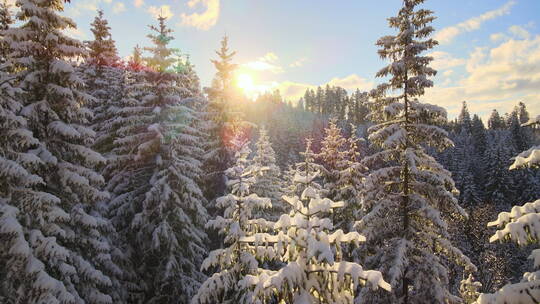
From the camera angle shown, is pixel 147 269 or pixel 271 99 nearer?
pixel 147 269

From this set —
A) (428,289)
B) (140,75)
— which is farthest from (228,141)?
(428,289)

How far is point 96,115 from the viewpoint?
21078 millimetres

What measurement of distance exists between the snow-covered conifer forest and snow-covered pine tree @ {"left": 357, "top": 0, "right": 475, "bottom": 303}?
0.05 meters

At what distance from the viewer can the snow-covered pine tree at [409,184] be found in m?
12.6

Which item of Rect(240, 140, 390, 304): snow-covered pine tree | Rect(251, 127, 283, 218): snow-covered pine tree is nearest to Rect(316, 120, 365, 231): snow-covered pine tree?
Rect(251, 127, 283, 218): snow-covered pine tree

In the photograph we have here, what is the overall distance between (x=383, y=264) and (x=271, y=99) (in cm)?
17017

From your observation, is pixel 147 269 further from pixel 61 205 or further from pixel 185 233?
pixel 61 205

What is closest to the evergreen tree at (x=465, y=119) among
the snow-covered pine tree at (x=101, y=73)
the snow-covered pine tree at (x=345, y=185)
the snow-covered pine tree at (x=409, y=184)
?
the snow-covered pine tree at (x=345, y=185)

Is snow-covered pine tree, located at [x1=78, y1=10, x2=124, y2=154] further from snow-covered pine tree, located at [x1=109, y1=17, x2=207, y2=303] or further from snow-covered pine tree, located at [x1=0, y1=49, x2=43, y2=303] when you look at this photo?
snow-covered pine tree, located at [x1=0, y1=49, x2=43, y2=303]

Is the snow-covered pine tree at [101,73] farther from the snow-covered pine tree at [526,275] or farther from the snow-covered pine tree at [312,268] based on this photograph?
the snow-covered pine tree at [526,275]

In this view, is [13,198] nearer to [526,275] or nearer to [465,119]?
[526,275]

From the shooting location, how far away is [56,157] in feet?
40.0

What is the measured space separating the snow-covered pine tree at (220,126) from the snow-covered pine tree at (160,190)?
2545mm

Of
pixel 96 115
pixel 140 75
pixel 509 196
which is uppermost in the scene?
pixel 140 75
